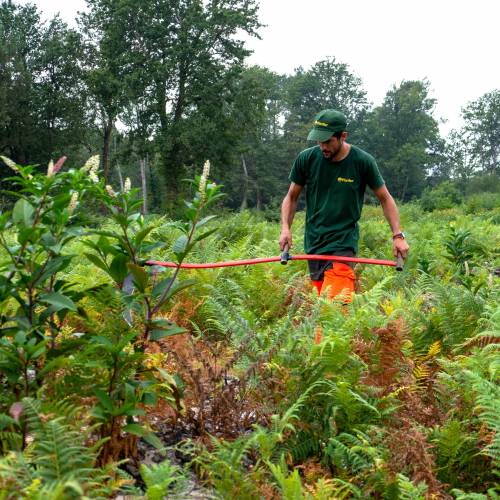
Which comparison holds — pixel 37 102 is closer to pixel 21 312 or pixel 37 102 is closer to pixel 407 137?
pixel 21 312

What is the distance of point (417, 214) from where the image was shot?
27000mm

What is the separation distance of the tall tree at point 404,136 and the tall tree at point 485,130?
16.3ft

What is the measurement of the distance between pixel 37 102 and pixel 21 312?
45.9 meters

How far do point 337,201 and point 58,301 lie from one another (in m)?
3.61

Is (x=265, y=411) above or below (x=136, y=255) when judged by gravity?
below

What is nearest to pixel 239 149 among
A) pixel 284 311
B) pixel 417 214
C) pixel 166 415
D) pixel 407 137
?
pixel 417 214

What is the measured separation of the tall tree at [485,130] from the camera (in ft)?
298

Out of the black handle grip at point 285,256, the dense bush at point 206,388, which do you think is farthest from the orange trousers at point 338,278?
the dense bush at point 206,388

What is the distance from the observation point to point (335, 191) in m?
5.97

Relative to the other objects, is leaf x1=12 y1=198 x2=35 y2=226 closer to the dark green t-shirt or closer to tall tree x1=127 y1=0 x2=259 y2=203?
the dark green t-shirt

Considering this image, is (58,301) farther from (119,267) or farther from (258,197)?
(258,197)

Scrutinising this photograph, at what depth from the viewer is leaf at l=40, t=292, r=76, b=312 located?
2.79 m

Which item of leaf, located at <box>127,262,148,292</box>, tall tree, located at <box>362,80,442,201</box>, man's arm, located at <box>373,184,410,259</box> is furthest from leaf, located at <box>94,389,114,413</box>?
tall tree, located at <box>362,80,442,201</box>

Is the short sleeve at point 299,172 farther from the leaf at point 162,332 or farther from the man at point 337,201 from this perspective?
the leaf at point 162,332
